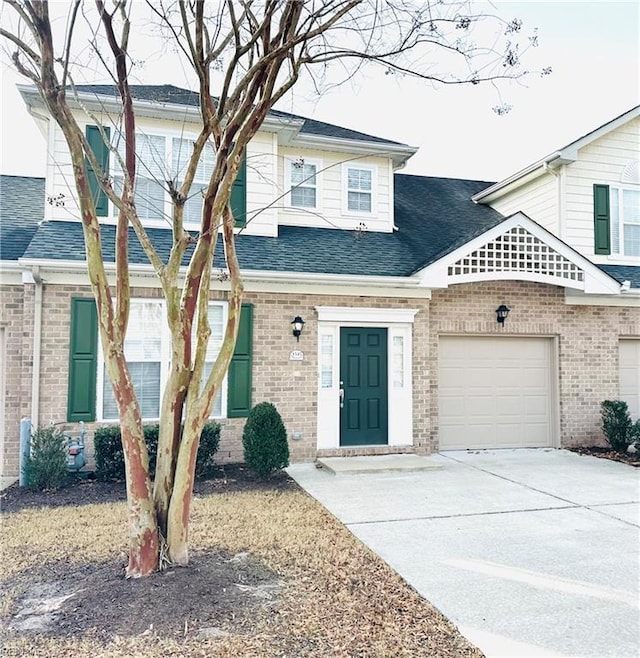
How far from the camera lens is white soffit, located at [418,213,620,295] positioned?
8.70 metres

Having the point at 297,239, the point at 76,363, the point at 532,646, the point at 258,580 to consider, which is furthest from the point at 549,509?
the point at 76,363

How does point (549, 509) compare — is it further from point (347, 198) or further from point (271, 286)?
point (347, 198)

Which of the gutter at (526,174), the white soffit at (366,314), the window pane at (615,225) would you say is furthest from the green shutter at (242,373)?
the window pane at (615,225)

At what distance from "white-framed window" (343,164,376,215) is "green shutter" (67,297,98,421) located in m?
4.98

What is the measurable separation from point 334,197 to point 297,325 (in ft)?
9.55

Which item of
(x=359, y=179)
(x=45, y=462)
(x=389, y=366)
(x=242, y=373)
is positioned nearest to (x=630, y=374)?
(x=389, y=366)

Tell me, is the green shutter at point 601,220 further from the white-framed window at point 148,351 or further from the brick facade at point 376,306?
the white-framed window at point 148,351

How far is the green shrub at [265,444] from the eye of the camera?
7418mm

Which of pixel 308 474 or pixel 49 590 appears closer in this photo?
pixel 49 590

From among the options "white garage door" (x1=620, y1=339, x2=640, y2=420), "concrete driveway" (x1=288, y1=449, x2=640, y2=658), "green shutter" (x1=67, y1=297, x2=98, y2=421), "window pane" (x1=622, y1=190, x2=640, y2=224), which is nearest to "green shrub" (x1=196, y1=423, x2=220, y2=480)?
"concrete driveway" (x1=288, y1=449, x2=640, y2=658)

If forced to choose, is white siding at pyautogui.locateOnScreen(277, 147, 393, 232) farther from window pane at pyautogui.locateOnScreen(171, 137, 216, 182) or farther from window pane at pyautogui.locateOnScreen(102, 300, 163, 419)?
window pane at pyautogui.locateOnScreen(102, 300, 163, 419)

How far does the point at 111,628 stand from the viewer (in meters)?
3.32

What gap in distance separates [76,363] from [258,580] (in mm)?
4909

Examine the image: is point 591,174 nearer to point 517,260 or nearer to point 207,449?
point 517,260
